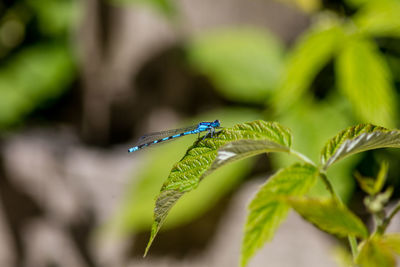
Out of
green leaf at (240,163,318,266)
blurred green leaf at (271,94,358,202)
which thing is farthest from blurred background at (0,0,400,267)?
green leaf at (240,163,318,266)

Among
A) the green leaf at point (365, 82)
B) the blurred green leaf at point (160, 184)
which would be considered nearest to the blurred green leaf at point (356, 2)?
the green leaf at point (365, 82)

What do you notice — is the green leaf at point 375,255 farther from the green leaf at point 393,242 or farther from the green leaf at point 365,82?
the green leaf at point 365,82

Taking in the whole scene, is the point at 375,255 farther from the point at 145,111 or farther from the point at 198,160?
the point at 145,111

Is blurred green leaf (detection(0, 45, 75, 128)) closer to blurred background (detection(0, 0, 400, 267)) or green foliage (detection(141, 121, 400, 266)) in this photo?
blurred background (detection(0, 0, 400, 267))

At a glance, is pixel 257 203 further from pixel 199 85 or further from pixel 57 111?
pixel 57 111

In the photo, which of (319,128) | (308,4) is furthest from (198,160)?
(308,4)

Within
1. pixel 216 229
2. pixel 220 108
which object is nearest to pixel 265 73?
pixel 220 108
